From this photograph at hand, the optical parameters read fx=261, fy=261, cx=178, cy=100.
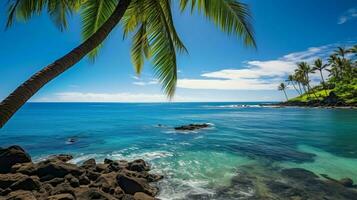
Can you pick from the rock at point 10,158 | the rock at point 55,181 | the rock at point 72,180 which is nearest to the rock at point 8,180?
the rock at point 55,181

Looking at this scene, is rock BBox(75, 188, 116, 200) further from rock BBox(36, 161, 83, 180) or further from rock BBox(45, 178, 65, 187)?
rock BBox(36, 161, 83, 180)

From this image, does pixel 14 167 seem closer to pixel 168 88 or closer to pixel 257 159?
pixel 168 88

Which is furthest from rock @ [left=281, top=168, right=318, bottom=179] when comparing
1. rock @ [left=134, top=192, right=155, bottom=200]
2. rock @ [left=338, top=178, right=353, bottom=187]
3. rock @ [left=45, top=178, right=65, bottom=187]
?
rock @ [left=45, top=178, right=65, bottom=187]

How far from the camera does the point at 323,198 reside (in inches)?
353

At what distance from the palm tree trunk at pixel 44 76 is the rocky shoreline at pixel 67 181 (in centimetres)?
521

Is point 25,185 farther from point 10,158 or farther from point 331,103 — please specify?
point 331,103

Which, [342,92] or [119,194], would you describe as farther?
[342,92]

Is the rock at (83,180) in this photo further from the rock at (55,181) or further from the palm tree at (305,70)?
the palm tree at (305,70)

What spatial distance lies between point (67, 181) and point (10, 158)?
3828 mm

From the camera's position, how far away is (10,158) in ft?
36.9

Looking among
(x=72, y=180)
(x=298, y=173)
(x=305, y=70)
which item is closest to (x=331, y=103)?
(x=305, y=70)

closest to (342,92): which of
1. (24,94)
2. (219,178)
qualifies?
(219,178)

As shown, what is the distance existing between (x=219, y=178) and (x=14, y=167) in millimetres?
8568

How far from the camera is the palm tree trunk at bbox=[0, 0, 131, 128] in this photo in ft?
9.41
